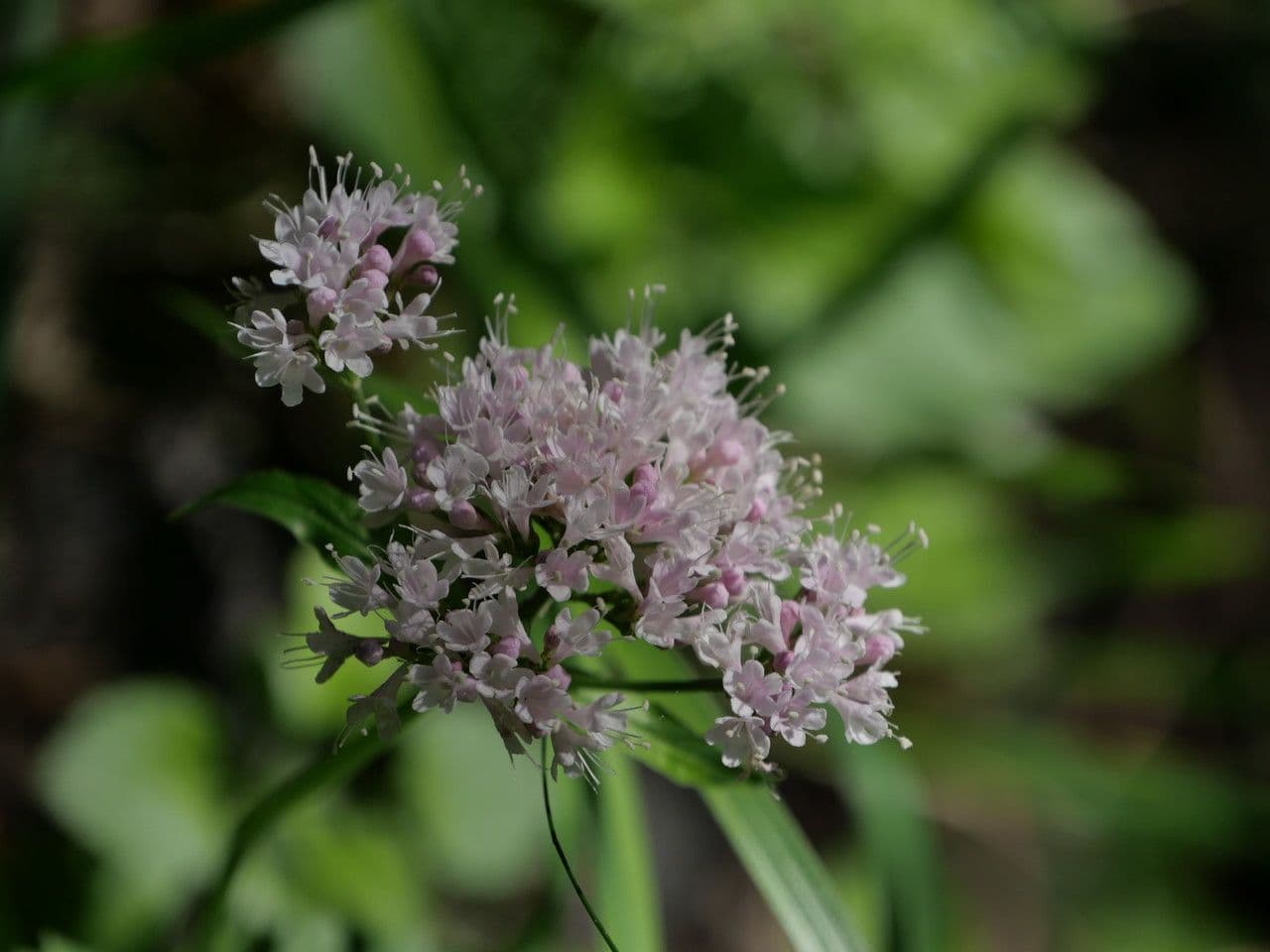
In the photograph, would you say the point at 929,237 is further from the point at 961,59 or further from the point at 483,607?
the point at 483,607

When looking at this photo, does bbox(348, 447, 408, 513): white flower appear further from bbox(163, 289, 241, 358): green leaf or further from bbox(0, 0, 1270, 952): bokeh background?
bbox(0, 0, 1270, 952): bokeh background

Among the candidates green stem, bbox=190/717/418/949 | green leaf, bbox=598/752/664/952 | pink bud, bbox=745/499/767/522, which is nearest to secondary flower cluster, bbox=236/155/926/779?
pink bud, bbox=745/499/767/522

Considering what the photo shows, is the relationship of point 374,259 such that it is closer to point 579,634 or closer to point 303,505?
point 303,505

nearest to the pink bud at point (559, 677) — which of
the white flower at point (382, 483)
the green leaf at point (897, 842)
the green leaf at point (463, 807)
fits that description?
the white flower at point (382, 483)

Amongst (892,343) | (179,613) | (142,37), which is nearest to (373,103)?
(142,37)

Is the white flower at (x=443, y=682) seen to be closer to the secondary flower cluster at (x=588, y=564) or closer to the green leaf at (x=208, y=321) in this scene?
the secondary flower cluster at (x=588, y=564)

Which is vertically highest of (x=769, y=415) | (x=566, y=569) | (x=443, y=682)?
(x=769, y=415)

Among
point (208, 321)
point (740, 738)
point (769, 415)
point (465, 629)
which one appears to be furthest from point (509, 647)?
point (769, 415)
